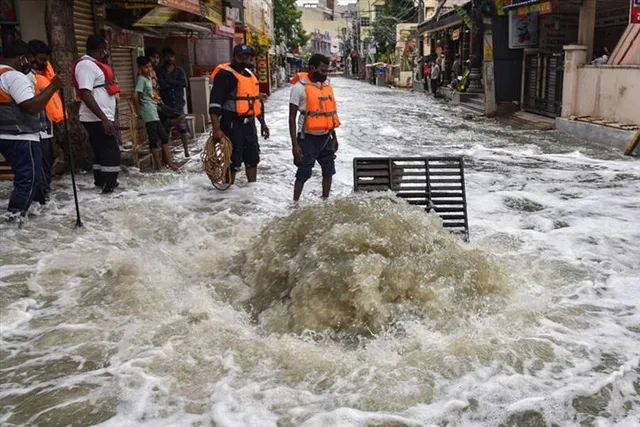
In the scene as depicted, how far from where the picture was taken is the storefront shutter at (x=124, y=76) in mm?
11289

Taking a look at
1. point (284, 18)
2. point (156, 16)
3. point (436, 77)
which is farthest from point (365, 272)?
point (284, 18)

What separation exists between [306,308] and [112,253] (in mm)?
2092

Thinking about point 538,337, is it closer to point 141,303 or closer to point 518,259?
point 518,259

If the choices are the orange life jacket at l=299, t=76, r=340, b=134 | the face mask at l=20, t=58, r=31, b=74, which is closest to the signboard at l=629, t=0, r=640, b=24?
the orange life jacket at l=299, t=76, r=340, b=134

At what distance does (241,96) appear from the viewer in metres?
7.26

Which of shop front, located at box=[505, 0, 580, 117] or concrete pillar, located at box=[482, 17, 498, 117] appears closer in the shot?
shop front, located at box=[505, 0, 580, 117]

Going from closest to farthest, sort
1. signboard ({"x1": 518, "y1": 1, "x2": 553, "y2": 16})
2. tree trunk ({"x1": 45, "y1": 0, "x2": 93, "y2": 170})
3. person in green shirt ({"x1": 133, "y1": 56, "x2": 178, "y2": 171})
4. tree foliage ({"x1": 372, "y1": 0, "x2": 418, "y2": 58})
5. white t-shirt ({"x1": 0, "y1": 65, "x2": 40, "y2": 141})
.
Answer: white t-shirt ({"x1": 0, "y1": 65, "x2": 40, "y2": 141}) → tree trunk ({"x1": 45, "y1": 0, "x2": 93, "y2": 170}) → person in green shirt ({"x1": 133, "y1": 56, "x2": 178, "y2": 171}) → signboard ({"x1": 518, "y1": 1, "x2": 553, "y2": 16}) → tree foliage ({"x1": 372, "y1": 0, "x2": 418, "y2": 58})

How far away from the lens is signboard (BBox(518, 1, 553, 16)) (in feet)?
46.9

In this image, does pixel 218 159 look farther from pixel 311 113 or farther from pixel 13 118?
pixel 13 118

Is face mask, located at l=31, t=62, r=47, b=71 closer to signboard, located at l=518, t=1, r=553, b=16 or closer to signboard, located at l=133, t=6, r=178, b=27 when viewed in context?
signboard, located at l=133, t=6, r=178, b=27

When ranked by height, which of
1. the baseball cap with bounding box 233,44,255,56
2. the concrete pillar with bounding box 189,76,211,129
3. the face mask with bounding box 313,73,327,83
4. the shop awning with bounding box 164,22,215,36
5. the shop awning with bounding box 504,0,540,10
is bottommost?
the concrete pillar with bounding box 189,76,211,129

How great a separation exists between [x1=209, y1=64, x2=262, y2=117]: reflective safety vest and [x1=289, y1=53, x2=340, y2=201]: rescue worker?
0.97 metres

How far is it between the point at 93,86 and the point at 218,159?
1.65 m

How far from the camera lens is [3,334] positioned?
12.8ft
